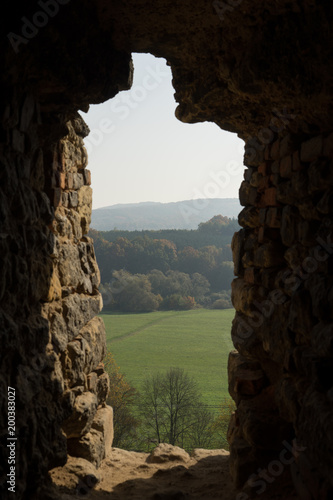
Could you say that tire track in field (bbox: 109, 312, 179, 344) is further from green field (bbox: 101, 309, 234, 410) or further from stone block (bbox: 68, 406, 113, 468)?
stone block (bbox: 68, 406, 113, 468)

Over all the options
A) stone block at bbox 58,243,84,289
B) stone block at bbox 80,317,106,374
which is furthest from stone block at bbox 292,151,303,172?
stone block at bbox 80,317,106,374

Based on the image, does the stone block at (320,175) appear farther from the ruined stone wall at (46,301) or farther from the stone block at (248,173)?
the ruined stone wall at (46,301)

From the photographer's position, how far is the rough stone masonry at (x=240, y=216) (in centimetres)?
276

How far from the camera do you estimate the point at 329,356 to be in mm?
2604

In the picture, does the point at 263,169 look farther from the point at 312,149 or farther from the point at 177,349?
the point at 177,349

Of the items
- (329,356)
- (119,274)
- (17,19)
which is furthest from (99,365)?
(119,274)

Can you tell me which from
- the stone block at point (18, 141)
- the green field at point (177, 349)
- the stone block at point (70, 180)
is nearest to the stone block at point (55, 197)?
the stone block at point (70, 180)

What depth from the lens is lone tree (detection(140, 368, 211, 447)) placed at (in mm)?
14971

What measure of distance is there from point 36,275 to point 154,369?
15601 millimetres

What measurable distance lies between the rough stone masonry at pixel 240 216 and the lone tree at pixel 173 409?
11.1m

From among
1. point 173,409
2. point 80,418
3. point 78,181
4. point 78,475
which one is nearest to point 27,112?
point 78,181

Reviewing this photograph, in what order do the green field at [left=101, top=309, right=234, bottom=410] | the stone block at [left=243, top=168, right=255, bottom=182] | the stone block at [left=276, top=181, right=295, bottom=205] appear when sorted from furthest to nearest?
1. the green field at [left=101, top=309, right=234, bottom=410]
2. the stone block at [left=243, top=168, right=255, bottom=182]
3. the stone block at [left=276, top=181, right=295, bottom=205]

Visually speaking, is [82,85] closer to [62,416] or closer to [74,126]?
[74,126]

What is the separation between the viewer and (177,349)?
62.6ft
